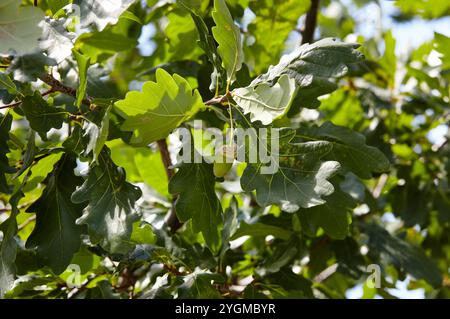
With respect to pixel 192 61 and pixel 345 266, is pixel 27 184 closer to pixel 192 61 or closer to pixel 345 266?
pixel 192 61

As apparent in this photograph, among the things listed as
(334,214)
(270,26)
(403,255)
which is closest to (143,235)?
(334,214)

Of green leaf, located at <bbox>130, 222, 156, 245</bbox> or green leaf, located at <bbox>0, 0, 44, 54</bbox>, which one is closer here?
green leaf, located at <bbox>0, 0, 44, 54</bbox>

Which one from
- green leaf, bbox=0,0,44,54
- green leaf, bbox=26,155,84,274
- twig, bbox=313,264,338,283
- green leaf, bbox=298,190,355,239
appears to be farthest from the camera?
twig, bbox=313,264,338,283

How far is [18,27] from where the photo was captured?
3.76 feet

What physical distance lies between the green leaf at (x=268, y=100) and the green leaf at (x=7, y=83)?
1.28 ft

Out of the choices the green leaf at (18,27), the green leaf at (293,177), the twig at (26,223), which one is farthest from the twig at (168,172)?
the green leaf at (18,27)

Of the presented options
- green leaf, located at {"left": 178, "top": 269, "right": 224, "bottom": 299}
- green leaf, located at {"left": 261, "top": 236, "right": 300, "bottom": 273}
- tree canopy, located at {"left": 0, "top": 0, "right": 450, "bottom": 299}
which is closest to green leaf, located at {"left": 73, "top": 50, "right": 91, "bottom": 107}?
tree canopy, located at {"left": 0, "top": 0, "right": 450, "bottom": 299}

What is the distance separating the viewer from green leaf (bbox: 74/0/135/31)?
1220 mm

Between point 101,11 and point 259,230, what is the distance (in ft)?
2.09

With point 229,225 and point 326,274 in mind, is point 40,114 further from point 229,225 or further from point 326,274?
point 326,274

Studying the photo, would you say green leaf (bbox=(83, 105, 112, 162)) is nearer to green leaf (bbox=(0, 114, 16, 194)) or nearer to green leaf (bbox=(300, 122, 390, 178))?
green leaf (bbox=(0, 114, 16, 194))

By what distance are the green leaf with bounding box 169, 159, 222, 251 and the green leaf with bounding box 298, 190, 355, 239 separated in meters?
0.23

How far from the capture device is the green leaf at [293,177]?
125 cm
